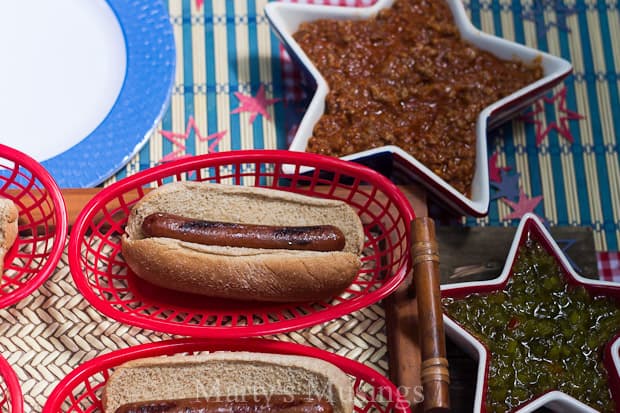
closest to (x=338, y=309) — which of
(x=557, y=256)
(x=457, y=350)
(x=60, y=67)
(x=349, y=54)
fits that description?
(x=457, y=350)

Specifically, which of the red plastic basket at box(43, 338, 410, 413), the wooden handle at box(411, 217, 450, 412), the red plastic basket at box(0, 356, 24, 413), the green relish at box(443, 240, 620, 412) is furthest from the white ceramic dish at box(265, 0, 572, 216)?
the red plastic basket at box(0, 356, 24, 413)

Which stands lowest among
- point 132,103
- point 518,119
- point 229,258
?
point 229,258

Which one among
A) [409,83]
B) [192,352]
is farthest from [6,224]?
[409,83]

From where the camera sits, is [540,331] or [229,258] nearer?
[229,258]

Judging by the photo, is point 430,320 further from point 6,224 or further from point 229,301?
point 6,224

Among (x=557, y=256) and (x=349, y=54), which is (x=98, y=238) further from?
(x=557, y=256)

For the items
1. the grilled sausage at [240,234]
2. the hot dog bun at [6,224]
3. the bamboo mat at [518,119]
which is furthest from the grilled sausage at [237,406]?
the bamboo mat at [518,119]

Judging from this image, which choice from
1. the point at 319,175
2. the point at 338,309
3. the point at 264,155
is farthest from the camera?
the point at 319,175

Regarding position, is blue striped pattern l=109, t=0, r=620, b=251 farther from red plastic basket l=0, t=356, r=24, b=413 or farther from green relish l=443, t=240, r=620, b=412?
red plastic basket l=0, t=356, r=24, b=413
